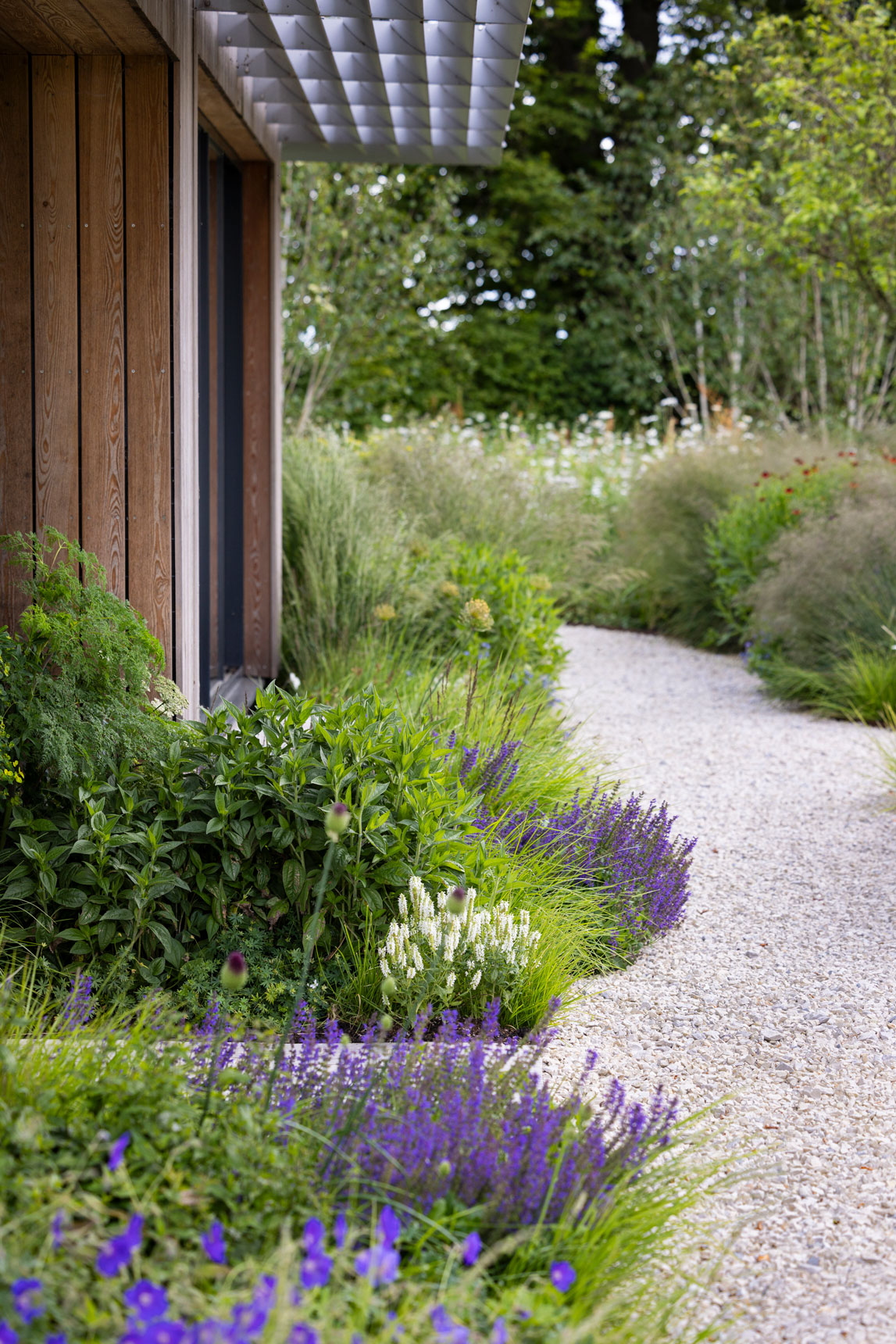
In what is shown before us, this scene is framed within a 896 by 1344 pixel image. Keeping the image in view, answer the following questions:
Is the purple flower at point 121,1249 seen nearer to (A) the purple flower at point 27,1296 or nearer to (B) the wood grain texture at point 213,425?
(A) the purple flower at point 27,1296

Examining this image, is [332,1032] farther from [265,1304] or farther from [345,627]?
[345,627]

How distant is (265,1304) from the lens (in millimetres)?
1114

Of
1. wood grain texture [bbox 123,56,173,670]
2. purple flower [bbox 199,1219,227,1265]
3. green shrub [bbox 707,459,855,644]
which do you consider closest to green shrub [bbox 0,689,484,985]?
wood grain texture [bbox 123,56,173,670]

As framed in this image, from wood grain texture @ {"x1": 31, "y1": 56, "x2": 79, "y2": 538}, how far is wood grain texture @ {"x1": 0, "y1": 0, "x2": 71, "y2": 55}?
41mm

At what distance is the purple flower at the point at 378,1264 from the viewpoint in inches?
46.8

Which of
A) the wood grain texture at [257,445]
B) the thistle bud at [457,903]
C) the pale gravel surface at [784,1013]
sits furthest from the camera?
the wood grain texture at [257,445]

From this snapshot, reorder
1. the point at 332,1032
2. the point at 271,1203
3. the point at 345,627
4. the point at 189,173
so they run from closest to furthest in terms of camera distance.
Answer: the point at 271,1203 < the point at 332,1032 < the point at 189,173 < the point at 345,627

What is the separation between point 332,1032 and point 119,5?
95.0 inches

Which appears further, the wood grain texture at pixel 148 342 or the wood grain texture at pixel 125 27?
the wood grain texture at pixel 148 342

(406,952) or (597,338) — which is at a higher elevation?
(597,338)

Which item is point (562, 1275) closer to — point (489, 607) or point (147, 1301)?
point (147, 1301)

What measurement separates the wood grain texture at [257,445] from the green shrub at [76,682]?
2410mm

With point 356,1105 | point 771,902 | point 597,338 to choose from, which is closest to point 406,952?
point 356,1105

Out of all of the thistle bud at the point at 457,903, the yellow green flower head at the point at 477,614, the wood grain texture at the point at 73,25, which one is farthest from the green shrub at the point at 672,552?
the thistle bud at the point at 457,903
